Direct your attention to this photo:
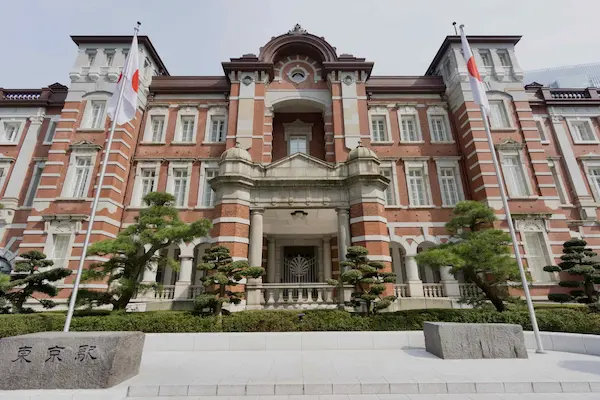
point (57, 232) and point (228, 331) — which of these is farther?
point (57, 232)

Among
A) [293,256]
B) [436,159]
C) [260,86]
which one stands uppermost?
[260,86]

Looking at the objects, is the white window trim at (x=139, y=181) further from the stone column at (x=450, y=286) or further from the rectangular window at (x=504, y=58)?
the rectangular window at (x=504, y=58)

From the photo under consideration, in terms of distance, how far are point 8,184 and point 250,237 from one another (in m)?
15.6

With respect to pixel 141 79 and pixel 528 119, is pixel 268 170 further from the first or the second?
pixel 528 119

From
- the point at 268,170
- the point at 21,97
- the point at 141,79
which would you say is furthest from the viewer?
the point at 21,97

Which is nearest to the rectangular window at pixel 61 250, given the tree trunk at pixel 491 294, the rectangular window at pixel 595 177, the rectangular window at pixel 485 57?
the tree trunk at pixel 491 294

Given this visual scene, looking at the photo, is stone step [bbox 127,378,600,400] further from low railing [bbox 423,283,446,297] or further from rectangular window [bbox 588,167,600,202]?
rectangular window [bbox 588,167,600,202]

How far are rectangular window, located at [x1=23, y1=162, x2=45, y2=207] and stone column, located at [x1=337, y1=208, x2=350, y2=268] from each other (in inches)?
673

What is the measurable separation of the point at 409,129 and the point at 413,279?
930 cm

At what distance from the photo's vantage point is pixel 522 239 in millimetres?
14383

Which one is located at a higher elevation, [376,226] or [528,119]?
[528,119]

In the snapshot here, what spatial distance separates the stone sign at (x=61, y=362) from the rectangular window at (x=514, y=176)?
1785cm

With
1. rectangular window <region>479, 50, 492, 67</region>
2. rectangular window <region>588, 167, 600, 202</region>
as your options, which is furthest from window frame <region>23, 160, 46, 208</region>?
rectangular window <region>588, 167, 600, 202</region>

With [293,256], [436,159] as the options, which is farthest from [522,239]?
[293,256]
